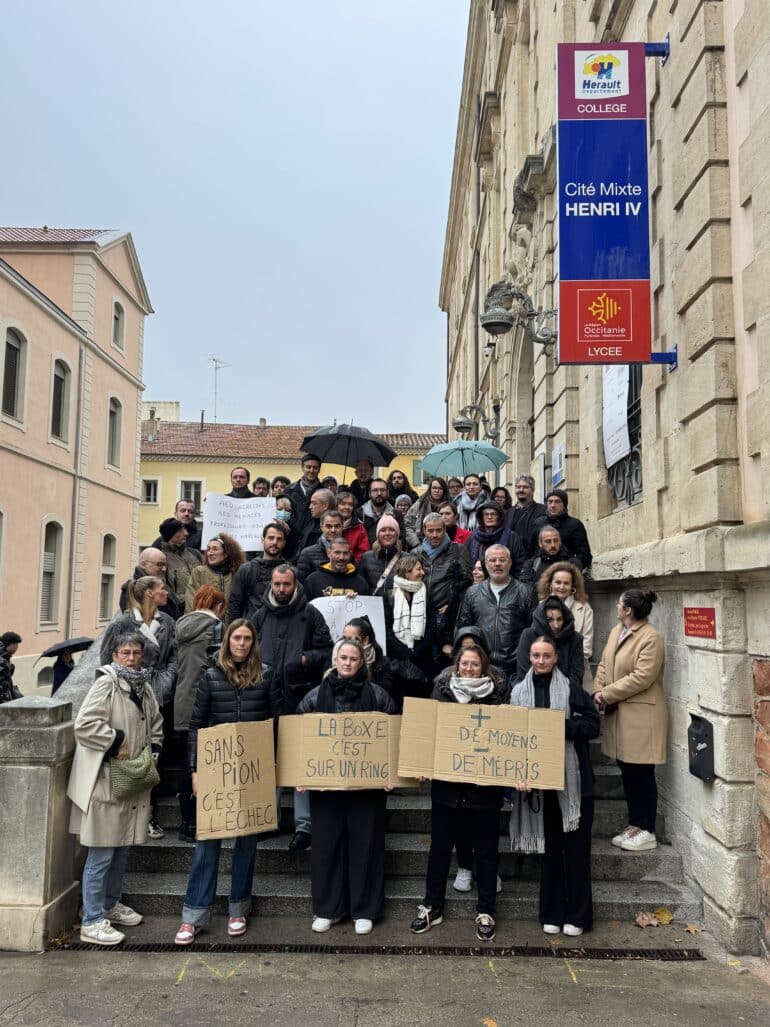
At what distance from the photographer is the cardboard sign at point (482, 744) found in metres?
5.04

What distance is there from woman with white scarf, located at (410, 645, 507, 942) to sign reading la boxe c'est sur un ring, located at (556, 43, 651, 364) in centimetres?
263

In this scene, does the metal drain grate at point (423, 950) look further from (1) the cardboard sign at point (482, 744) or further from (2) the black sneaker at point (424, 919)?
(1) the cardboard sign at point (482, 744)

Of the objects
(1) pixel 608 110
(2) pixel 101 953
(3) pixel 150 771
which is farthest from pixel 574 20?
(2) pixel 101 953

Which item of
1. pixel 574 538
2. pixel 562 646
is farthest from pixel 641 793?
pixel 574 538

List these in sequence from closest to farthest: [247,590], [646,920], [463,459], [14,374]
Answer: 1. [646,920]
2. [247,590]
3. [463,459]
4. [14,374]

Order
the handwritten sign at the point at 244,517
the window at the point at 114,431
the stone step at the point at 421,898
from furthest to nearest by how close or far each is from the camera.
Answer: the window at the point at 114,431 < the handwritten sign at the point at 244,517 < the stone step at the point at 421,898

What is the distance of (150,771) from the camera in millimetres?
5180

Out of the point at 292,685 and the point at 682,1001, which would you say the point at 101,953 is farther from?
the point at 682,1001

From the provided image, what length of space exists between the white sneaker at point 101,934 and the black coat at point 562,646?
3.06 meters

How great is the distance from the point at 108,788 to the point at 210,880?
2.91 feet

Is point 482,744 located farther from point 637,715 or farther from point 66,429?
point 66,429

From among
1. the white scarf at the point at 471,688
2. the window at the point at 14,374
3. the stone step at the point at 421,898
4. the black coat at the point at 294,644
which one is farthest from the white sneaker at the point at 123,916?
the window at the point at 14,374

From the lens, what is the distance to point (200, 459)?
4597 centimetres

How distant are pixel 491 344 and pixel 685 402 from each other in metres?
11.3
